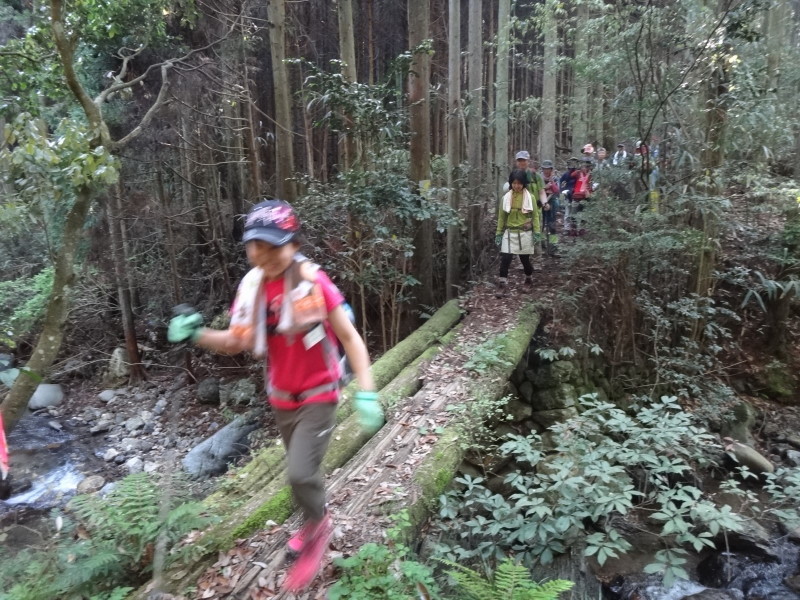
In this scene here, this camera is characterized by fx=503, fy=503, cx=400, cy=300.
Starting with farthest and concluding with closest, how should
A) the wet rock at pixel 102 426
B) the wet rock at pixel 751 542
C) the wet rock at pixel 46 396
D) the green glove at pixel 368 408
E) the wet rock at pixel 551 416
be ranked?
the wet rock at pixel 46 396 → the wet rock at pixel 102 426 → the wet rock at pixel 551 416 → the wet rock at pixel 751 542 → the green glove at pixel 368 408

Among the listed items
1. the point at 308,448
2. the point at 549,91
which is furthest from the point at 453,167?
the point at 308,448

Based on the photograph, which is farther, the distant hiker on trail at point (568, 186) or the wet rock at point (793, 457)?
the distant hiker on trail at point (568, 186)

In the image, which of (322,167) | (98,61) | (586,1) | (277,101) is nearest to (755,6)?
(586,1)

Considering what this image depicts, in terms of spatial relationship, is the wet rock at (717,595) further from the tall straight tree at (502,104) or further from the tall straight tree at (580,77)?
the tall straight tree at (502,104)

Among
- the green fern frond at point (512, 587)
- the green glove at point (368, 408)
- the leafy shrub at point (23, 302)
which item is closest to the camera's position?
the green glove at point (368, 408)

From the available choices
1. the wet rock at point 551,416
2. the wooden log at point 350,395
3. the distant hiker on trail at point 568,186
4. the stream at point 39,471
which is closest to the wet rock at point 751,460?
the wet rock at point 551,416

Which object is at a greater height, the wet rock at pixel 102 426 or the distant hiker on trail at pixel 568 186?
the distant hiker on trail at pixel 568 186

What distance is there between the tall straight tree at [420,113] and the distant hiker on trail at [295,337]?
6.04 meters

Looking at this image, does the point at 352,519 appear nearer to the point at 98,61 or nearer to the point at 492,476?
the point at 492,476

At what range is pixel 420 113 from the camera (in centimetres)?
895

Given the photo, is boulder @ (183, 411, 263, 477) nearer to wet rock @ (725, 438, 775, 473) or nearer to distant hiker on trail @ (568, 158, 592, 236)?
wet rock @ (725, 438, 775, 473)

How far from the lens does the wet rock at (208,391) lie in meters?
11.2

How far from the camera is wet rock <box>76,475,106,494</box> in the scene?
8469mm

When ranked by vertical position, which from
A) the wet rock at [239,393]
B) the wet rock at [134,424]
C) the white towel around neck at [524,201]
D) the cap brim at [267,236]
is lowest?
the wet rock at [134,424]
